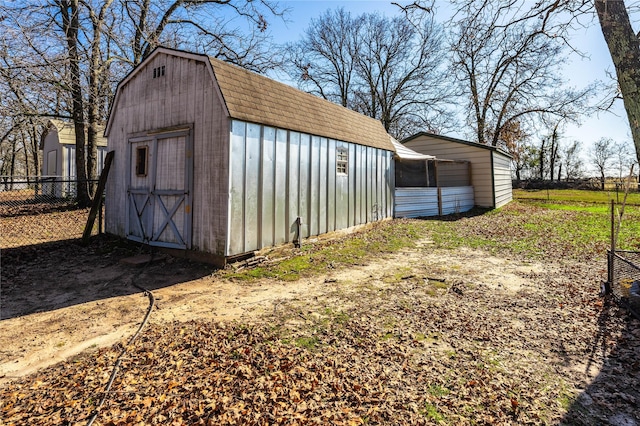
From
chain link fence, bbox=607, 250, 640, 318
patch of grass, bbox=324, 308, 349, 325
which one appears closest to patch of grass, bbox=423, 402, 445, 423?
patch of grass, bbox=324, 308, 349, 325

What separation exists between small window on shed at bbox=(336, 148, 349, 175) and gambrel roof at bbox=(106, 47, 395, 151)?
1.22 feet

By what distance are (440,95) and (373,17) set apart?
8.72m

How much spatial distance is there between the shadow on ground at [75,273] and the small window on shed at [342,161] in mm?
4840

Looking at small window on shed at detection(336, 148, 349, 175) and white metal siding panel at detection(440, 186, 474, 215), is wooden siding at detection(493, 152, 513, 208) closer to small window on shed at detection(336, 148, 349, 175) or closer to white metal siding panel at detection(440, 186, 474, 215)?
white metal siding panel at detection(440, 186, 474, 215)

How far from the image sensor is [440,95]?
86.6 ft

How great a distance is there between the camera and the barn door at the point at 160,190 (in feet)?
22.1

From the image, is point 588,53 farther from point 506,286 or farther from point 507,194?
point 507,194

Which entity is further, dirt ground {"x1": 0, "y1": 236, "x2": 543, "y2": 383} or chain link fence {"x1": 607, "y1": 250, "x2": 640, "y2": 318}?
chain link fence {"x1": 607, "y1": 250, "x2": 640, "y2": 318}

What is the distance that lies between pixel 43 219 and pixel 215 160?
9.29 metres

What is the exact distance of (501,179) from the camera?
17188mm

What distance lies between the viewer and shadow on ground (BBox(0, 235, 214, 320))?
5020 mm

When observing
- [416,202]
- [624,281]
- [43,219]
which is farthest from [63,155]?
[624,281]

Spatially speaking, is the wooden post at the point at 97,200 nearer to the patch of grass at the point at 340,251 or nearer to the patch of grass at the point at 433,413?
the patch of grass at the point at 340,251

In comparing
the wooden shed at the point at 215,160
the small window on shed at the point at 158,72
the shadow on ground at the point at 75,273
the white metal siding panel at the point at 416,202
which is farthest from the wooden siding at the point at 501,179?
the shadow on ground at the point at 75,273
